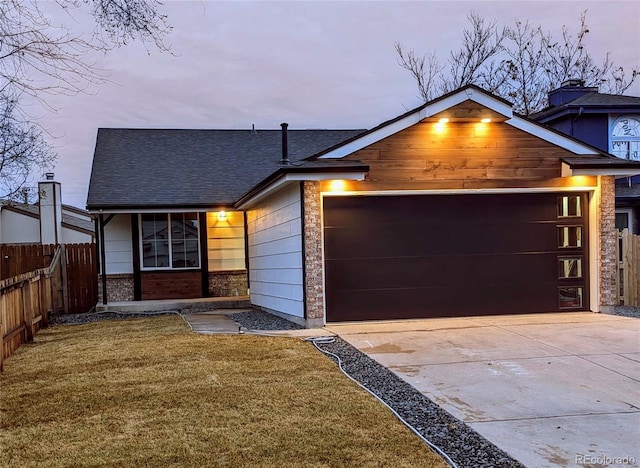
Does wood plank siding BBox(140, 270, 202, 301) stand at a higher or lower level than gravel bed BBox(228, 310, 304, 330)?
higher

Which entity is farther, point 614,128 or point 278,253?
point 614,128

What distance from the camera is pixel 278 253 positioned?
36.8ft

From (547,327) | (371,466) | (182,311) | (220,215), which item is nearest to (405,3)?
(220,215)

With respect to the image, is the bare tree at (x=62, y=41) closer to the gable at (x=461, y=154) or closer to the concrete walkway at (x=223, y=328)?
the concrete walkway at (x=223, y=328)

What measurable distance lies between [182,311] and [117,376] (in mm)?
7304

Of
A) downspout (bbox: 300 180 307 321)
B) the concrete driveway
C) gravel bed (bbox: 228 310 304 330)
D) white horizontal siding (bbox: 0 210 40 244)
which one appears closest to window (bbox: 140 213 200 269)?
gravel bed (bbox: 228 310 304 330)

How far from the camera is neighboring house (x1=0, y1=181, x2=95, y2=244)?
20.9 m

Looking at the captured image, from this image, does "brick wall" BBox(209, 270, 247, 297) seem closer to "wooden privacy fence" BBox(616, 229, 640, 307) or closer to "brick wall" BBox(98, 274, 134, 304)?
"brick wall" BBox(98, 274, 134, 304)

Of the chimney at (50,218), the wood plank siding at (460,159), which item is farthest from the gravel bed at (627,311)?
the chimney at (50,218)

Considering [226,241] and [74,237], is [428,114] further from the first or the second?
[74,237]

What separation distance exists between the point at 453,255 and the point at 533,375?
14.1 feet

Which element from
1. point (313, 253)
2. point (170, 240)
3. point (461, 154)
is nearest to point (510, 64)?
point (461, 154)

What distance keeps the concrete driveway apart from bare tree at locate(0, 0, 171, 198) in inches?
174

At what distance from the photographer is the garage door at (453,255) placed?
9.77 metres
